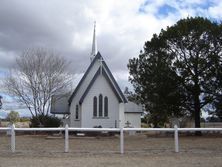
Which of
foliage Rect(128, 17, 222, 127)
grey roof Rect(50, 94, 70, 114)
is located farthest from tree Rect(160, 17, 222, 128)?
grey roof Rect(50, 94, 70, 114)

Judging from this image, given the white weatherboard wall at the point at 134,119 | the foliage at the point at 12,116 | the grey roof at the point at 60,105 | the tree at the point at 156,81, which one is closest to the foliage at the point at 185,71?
the tree at the point at 156,81

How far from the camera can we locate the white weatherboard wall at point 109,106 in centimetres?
3794

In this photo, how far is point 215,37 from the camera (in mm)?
41438

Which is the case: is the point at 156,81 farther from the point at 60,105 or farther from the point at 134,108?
the point at 60,105

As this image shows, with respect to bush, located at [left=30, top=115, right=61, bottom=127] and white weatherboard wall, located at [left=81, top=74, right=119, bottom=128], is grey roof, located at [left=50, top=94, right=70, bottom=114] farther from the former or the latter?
white weatherboard wall, located at [left=81, top=74, right=119, bottom=128]

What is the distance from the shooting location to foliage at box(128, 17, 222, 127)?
135 feet

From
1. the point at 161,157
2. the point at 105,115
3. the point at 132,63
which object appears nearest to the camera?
the point at 161,157

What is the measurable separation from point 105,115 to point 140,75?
7277mm

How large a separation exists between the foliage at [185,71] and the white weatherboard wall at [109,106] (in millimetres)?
5492

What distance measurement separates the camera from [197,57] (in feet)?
137

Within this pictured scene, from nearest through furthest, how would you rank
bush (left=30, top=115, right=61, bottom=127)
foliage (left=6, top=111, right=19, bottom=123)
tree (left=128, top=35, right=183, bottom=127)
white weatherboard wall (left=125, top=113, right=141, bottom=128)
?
bush (left=30, top=115, right=61, bottom=127) → tree (left=128, top=35, right=183, bottom=127) → white weatherboard wall (left=125, top=113, right=141, bottom=128) → foliage (left=6, top=111, right=19, bottom=123)

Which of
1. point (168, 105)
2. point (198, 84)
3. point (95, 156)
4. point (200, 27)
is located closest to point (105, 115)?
point (168, 105)

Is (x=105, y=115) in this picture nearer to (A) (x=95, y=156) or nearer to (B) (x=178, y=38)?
(B) (x=178, y=38)

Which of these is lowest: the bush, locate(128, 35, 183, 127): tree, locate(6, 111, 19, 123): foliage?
the bush
